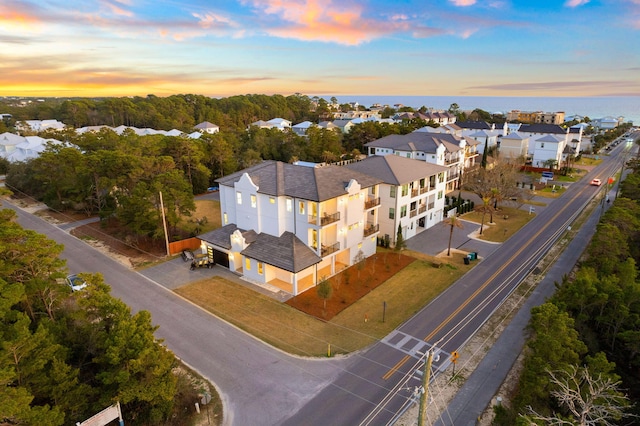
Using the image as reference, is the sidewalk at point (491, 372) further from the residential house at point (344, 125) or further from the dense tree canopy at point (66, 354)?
the residential house at point (344, 125)

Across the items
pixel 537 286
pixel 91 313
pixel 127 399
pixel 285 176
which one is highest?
pixel 285 176

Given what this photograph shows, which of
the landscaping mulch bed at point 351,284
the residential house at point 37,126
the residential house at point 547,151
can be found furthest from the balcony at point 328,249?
the residential house at point 37,126

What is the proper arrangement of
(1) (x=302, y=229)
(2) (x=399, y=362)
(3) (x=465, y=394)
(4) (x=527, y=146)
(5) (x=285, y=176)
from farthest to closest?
(4) (x=527, y=146) → (5) (x=285, y=176) → (1) (x=302, y=229) → (2) (x=399, y=362) → (3) (x=465, y=394)

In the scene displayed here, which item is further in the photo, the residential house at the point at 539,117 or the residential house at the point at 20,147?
the residential house at the point at 539,117

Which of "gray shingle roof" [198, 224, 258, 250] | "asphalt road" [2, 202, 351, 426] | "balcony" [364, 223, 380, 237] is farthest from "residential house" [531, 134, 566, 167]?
"asphalt road" [2, 202, 351, 426]

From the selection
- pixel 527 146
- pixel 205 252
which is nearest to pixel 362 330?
pixel 205 252

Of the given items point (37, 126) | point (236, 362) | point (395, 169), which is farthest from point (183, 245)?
point (37, 126)

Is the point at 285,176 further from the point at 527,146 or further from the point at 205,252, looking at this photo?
the point at 527,146

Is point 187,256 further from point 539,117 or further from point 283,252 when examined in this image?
point 539,117
